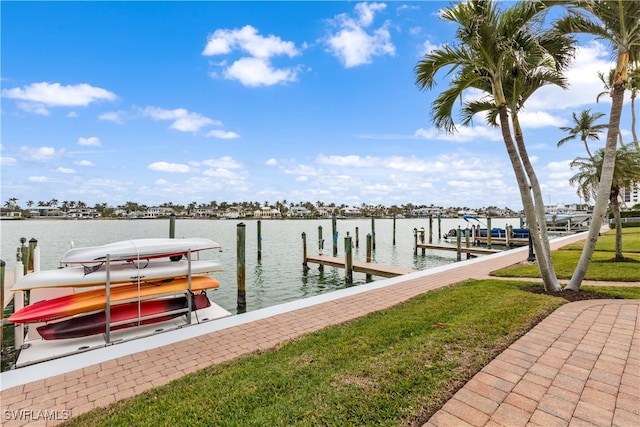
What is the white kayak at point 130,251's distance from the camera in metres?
5.97

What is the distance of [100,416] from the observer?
2.74 m

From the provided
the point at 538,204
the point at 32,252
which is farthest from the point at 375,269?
the point at 32,252

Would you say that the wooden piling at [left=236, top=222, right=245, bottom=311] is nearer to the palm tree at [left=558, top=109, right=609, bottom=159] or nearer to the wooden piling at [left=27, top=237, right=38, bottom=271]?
the wooden piling at [left=27, top=237, right=38, bottom=271]

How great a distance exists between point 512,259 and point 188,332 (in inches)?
501

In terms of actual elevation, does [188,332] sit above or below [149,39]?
below

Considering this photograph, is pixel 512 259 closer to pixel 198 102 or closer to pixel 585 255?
pixel 585 255

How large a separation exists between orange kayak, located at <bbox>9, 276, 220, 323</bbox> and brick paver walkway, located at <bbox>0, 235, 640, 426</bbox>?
1957 mm

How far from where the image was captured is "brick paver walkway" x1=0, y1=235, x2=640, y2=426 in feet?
8.14

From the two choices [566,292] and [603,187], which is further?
[566,292]

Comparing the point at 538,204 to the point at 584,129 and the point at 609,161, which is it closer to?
the point at 609,161

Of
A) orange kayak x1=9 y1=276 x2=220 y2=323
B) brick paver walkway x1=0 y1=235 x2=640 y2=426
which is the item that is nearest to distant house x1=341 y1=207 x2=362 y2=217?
orange kayak x1=9 y1=276 x2=220 y2=323

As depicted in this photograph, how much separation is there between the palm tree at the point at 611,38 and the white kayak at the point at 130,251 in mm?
8091

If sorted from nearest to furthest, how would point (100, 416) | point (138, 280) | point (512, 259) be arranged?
point (100, 416) → point (138, 280) → point (512, 259)

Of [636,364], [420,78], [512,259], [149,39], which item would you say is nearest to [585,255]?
[636,364]
